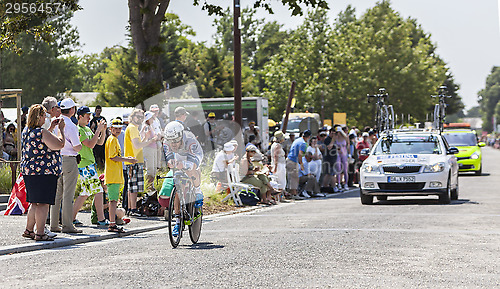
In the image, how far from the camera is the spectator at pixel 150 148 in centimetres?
1547

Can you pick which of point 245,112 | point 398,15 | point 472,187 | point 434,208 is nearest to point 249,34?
point 398,15

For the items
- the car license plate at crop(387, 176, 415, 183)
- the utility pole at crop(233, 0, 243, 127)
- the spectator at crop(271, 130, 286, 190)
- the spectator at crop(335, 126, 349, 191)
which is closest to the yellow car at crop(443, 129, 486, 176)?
the spectator at crop(335, 126, 349, 191)

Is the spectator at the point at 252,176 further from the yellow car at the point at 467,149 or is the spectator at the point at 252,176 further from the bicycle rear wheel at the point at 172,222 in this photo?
the yellow car at the point at 467,149

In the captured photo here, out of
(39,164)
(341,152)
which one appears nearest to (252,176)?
(341,152)

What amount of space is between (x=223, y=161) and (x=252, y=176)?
2.88ft

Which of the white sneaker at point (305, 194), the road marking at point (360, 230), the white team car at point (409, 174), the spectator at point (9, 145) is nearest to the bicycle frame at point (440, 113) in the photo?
the white sneaker at point (305, 194)

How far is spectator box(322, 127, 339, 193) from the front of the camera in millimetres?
24781

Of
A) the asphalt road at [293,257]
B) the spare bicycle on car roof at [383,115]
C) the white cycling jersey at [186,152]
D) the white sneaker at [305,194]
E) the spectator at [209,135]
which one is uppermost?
the spare bicycle on car roof at [383,115]

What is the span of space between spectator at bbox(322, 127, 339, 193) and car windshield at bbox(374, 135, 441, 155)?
13.0 feet

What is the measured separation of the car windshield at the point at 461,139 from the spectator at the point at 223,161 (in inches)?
686

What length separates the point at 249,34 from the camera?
10844 centimetres

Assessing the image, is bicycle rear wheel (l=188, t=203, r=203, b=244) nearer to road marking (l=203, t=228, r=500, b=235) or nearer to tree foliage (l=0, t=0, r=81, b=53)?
road marking (l=203, t=228, r=500, b=235)

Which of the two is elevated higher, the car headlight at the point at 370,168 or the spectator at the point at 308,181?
the car headlight at the point at 370,168

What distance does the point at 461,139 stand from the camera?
35.2 m
